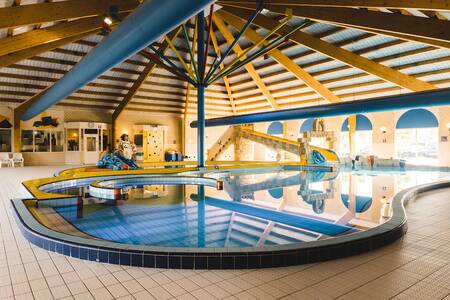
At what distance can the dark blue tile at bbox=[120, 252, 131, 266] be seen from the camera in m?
3.12

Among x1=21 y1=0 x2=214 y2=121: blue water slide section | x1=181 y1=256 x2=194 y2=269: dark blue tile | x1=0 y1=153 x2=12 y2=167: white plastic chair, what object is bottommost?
x1=181 y1=256 x2=194 y2=269: dark blue tile

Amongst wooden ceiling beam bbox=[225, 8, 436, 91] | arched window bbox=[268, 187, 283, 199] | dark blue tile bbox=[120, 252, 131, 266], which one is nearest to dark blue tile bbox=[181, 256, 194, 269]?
dark blue tile bbox=[120, 252, 131, 266]

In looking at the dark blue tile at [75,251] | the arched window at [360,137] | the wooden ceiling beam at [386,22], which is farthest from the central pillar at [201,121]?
the arched window at [360,137]

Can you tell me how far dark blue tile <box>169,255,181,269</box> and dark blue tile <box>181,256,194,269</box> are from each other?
0.04 meters

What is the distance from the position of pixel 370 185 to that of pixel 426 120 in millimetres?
8859

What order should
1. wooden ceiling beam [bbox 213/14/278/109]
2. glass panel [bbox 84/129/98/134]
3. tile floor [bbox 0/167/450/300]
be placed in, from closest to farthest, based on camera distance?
1. tile floor [bbox 0/167/450/300]
2. wooden ceiling beam [bbox 213/14/278/109]
3. glass panel [bbox 84/129/98/134]

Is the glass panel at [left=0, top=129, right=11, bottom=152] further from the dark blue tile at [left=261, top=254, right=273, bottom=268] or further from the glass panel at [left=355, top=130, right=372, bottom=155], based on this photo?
the glass panel at [left=355, top=130, right=372, bottom=155]

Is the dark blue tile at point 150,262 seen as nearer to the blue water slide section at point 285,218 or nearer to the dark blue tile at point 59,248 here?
the dark blue tile at point 59,248

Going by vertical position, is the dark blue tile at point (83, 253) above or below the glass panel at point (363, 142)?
below

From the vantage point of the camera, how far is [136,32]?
4.83 m

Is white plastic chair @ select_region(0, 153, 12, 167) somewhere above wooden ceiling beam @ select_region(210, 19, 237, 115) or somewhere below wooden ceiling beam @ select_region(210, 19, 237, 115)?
below

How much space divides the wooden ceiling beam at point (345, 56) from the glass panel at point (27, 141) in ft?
43.4

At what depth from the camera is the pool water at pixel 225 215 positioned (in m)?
4.66

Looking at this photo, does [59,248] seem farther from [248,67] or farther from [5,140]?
[5,140]
